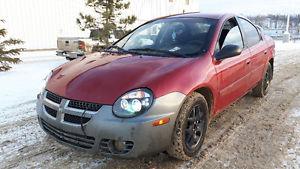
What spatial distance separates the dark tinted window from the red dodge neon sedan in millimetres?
23

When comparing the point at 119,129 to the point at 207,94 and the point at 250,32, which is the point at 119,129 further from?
the point at 250,32

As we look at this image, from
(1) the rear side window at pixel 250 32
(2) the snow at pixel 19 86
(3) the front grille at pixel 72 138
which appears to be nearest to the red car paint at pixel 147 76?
(3) the front grille at pixel 72 138

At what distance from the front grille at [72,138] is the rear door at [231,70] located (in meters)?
1.72

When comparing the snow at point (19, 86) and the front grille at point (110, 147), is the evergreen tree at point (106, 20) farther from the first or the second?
the front grille at point (110, 147)

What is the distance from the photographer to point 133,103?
9.60 feet

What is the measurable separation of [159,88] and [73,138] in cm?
95

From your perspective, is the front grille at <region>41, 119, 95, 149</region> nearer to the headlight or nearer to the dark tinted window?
the headlight

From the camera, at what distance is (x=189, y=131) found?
343 cm

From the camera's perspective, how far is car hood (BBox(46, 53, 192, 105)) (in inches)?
120

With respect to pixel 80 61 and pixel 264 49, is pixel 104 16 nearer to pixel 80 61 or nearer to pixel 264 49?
pixel 264 49

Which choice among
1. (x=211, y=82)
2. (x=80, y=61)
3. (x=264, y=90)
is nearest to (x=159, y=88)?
(x=211, y=82)

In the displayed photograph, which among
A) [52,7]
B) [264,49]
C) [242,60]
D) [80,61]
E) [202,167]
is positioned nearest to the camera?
[202,167]

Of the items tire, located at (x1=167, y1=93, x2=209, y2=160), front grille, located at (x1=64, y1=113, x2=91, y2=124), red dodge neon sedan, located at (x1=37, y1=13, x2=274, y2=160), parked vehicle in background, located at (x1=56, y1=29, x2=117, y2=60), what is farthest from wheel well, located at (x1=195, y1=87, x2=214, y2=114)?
parked vehicle in background, located at (x1=56, y1=29, x2=117, y2=60)

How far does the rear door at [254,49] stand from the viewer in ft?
16.3
